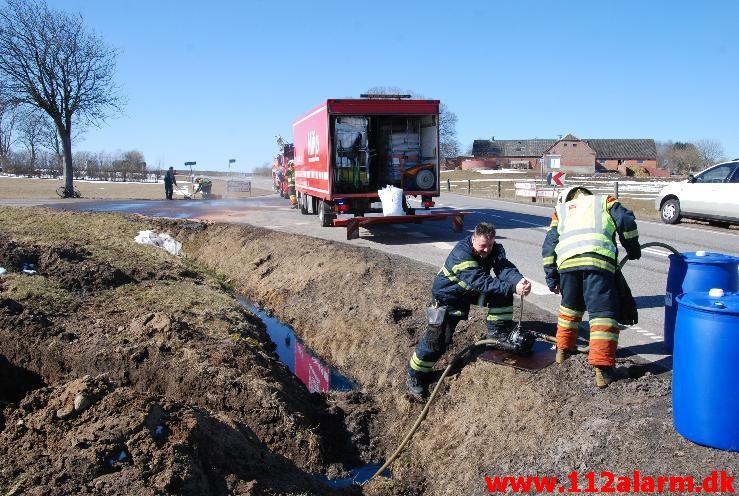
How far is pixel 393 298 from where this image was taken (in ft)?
27.9

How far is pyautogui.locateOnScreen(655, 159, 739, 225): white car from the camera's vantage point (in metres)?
14.9

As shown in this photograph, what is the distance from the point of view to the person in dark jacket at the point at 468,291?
17.1ft

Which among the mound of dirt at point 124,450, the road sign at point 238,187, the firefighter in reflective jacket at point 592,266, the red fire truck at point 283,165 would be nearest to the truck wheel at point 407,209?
the firefighter in reflective jacket at point 592,266

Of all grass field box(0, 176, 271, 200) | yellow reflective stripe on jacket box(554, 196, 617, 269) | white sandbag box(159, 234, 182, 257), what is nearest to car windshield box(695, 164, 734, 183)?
yellow reflective stripe on jacket box(554, 196, 617, 269)

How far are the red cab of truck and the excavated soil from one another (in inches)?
110

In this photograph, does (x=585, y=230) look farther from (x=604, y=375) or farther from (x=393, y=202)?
(x=393, y=202)

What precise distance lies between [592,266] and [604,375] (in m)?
0.82

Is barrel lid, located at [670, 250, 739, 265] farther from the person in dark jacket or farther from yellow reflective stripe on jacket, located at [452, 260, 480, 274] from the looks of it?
yellow reflective stripe on jacket, located at [452, 260, 480, 274]

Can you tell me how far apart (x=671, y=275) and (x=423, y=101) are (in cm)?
948

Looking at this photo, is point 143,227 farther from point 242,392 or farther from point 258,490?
point 258,490

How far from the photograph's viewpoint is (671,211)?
1628 cm

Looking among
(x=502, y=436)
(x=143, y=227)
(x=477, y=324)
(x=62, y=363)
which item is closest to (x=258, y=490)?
(x=502, y=436)

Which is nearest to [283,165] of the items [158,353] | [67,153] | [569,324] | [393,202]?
[67,153]

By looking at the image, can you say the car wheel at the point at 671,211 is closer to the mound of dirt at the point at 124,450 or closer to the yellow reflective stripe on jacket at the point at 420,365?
the yellow reflective stripe on jacket at the point at 420,365
